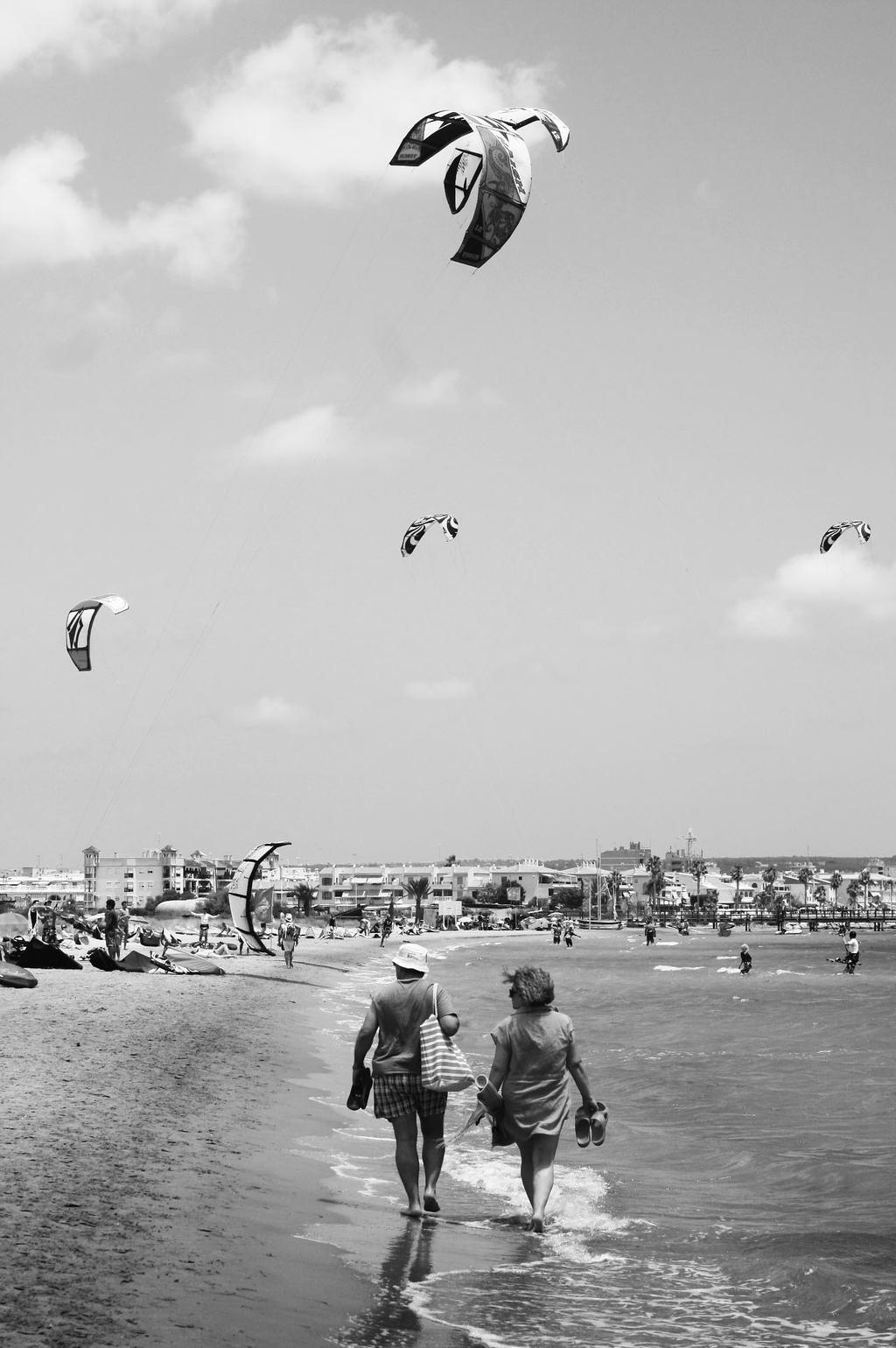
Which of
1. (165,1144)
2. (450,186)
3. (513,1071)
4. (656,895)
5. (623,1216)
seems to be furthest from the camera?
(656,895)

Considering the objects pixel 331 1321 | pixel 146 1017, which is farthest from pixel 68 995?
pixel 331 1321

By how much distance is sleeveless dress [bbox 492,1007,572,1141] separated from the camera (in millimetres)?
5797

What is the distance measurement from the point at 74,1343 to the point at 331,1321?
1029 millimetres

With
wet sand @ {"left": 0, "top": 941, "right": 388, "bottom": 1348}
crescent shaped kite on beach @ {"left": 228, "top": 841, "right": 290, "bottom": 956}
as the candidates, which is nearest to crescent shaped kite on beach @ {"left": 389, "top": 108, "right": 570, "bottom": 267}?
wet sand @ {"left": 0, "top": 941, "right": 388, "bottom": 1348}

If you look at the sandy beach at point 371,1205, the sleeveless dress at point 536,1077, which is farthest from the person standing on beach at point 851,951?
the sleeveless dress at point 536,1077

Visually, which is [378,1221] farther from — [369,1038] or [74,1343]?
[74,1343]

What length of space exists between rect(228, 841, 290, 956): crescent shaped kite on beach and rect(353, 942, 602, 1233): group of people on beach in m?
19.5

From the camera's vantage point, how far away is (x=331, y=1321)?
4.40 metres

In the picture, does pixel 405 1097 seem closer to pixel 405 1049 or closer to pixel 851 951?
pixel 405 1049

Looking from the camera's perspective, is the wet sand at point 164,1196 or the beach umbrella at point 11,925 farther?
the beach umbrella at point 11,925

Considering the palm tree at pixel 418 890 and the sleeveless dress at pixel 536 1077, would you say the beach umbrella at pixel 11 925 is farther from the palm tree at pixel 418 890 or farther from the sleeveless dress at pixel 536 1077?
the palm tree at pixel 418 890

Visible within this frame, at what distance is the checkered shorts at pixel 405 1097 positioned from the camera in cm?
587

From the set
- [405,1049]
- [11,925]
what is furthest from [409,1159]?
[11,925]

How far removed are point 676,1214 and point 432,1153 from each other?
5.72 feet
